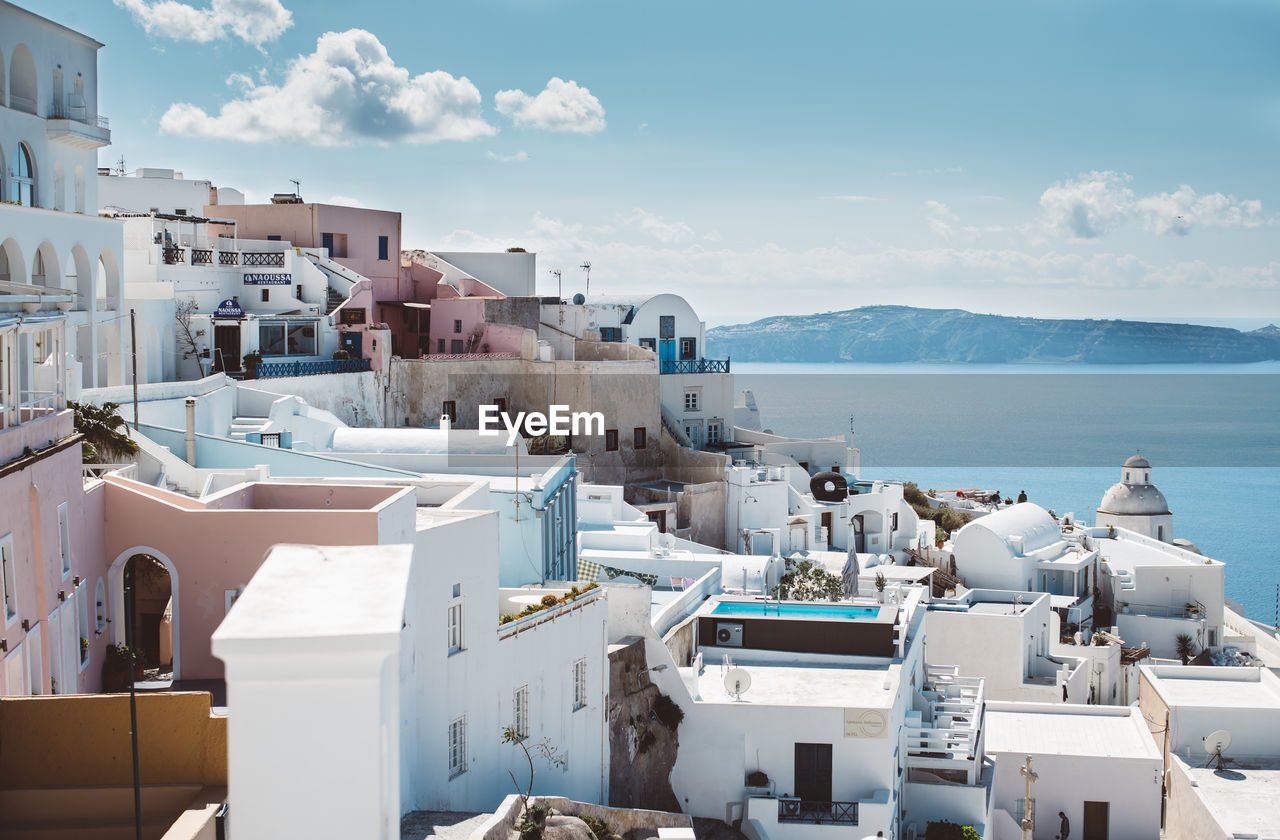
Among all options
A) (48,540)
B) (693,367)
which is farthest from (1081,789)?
(693,367)

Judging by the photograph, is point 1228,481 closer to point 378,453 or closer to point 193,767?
point 378,453

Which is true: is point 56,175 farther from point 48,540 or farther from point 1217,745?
point 1217,745

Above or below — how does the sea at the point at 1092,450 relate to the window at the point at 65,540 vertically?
below

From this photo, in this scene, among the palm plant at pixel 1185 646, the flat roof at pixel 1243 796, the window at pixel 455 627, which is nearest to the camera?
the window at pixel 455 627

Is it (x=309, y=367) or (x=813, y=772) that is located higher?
(x=309, y=367)

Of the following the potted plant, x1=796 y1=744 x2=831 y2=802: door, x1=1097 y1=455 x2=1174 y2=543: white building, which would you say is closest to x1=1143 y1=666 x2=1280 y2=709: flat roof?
x1=796 y1=744 x2=831 y2=802: door

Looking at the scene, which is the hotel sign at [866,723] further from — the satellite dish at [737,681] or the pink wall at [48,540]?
the pink wall at [48,540]

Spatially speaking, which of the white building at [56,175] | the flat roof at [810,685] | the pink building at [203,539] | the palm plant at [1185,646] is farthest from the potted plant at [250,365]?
the palm plant at [1185,646]

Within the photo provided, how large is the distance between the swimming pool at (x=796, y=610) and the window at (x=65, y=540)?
11.3 m

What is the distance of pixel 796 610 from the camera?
66.5ft

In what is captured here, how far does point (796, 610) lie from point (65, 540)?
12.5 metres

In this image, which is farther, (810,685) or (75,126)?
(75,126)

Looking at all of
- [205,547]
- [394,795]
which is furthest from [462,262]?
[394,795]

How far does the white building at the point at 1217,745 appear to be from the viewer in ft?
65.4
